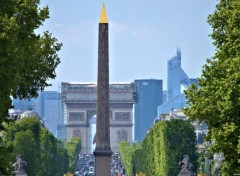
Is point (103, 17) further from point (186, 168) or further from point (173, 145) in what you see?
point (173, 145)

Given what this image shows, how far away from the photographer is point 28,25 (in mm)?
53688

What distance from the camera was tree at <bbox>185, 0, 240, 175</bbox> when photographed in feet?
174

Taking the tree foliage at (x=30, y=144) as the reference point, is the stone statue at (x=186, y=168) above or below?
below

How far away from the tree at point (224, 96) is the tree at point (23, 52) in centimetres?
636

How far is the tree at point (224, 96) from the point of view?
174 feet

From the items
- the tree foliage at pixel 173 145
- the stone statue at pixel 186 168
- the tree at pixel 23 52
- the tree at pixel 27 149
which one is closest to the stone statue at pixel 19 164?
the tree at pixel 27 149

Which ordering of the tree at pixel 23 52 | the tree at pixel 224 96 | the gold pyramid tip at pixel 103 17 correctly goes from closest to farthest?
the tree at pixel 23 52, the tree at pixel 224 96, the gold pyramid tip at pixel 103 17

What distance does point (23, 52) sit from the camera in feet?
173

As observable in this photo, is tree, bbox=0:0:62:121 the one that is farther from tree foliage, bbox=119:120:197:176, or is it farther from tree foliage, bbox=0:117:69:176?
tree foliage, bbox=119:120:197:176

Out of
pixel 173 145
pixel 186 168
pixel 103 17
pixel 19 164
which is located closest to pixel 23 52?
pixel 103 17

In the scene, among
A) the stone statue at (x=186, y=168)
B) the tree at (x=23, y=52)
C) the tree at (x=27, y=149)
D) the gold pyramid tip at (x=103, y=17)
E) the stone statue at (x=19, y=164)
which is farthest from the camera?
the stone statue at (x=186, y=168)

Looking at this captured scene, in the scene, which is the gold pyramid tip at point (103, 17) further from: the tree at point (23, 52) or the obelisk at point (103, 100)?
the tree at point (23, 52)

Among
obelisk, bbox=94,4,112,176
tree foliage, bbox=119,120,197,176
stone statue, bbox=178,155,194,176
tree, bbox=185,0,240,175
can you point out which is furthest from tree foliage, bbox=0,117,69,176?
tree, bbox=185,0,240,175

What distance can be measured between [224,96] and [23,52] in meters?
7.94
